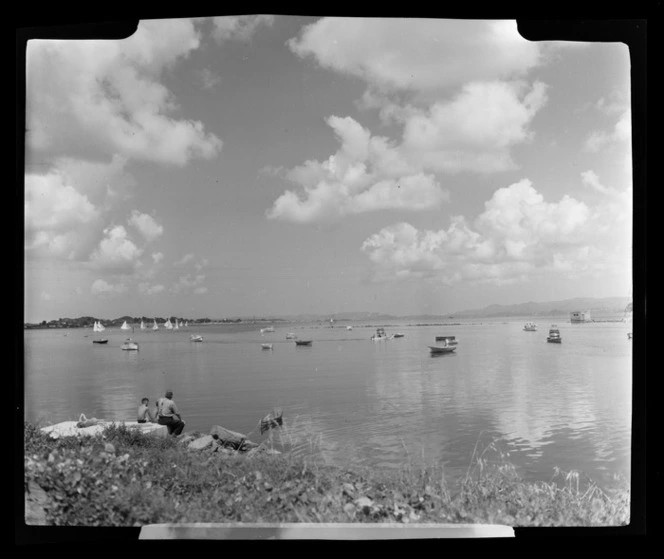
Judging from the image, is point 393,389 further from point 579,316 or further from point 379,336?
point 579,316

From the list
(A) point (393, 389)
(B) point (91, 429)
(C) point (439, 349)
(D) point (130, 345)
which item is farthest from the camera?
(C) point (439, 349)

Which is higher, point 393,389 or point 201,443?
point 393,389

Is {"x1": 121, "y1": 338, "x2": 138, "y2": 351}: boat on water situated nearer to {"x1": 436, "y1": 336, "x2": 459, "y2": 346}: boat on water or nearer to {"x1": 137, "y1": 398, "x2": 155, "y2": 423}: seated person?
{"x1": 137, "y1": 398, "x2": 155, "y2": 423}: seated person

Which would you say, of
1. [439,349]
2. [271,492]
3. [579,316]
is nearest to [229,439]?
[271,492]

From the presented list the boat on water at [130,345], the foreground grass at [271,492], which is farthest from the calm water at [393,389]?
the foreground grass at [271,492]

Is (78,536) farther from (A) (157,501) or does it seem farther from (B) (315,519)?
(B) (315,519)

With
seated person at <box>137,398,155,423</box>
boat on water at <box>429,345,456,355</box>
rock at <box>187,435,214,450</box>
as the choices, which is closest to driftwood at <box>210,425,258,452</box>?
rock at <box>187,435,214,450</box>
